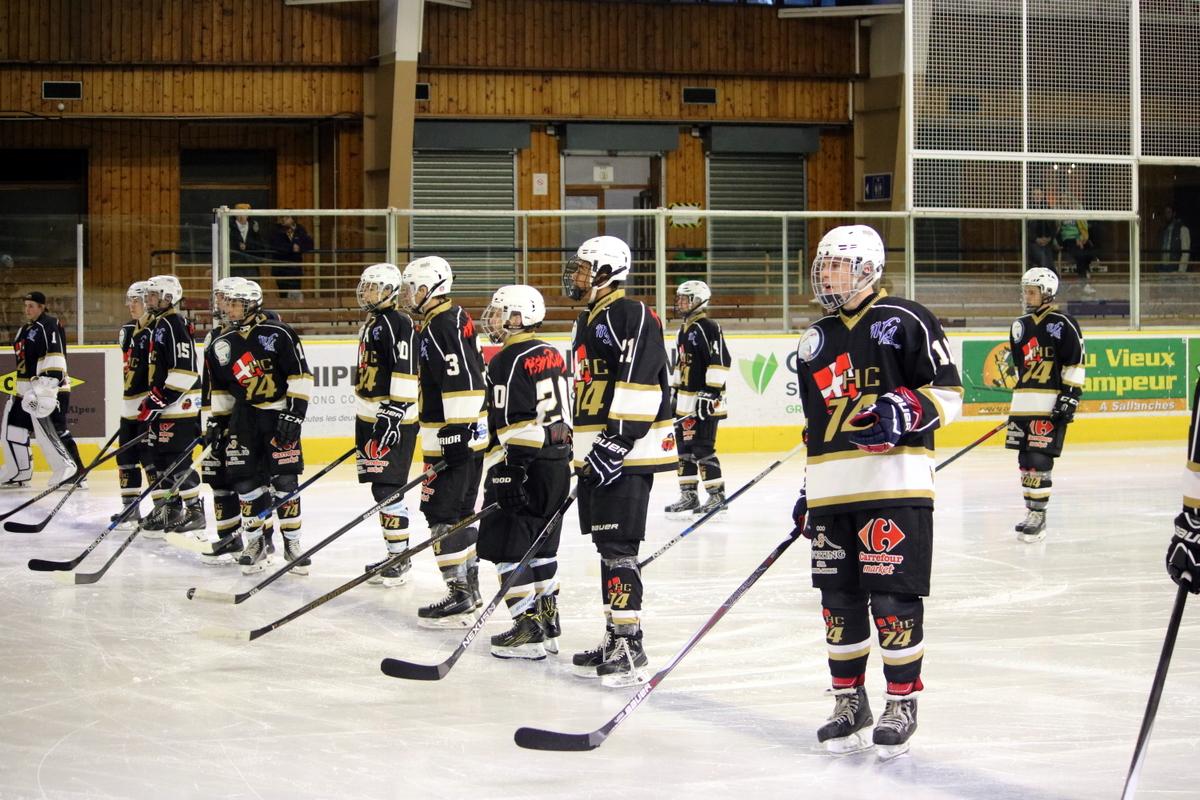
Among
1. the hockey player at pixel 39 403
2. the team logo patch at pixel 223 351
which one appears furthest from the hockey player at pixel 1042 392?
the hockey player at pixel 39 403

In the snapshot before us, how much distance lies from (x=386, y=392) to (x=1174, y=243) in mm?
10543

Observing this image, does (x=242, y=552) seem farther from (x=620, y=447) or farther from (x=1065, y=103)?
(x=1065, y=103)

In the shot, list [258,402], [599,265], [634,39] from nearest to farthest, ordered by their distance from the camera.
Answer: [599,265] < [258,402] < [634,39]

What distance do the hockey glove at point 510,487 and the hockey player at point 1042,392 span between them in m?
3.86

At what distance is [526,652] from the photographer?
532cm

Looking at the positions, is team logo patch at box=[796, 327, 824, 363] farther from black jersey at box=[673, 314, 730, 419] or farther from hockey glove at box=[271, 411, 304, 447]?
black jersey at box=[673, 314, 730, 419]

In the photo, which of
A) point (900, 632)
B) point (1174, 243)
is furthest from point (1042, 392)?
point (1174, 243)

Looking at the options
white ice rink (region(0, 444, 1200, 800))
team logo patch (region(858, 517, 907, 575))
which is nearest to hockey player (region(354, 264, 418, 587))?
white ice rink (region(0, 444, 1200, 800))

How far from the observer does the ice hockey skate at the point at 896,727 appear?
401 centimetres

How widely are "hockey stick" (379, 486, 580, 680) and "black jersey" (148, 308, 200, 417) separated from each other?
3637mm

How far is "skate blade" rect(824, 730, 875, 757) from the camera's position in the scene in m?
4.08

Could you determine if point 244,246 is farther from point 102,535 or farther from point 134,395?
point 102,535

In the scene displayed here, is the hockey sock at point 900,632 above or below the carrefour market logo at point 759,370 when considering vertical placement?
below

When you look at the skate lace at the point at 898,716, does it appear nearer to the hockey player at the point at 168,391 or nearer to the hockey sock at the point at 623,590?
the hockey sock at the point at 623,590
